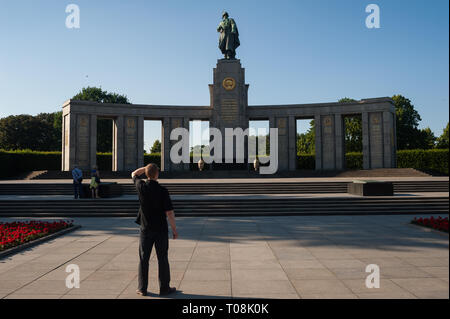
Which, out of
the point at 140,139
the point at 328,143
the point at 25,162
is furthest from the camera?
the point at 25,162

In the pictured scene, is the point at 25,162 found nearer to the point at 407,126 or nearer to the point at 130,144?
the point at 130,144

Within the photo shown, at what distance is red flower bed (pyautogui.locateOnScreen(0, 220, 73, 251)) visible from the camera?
29.0 feet

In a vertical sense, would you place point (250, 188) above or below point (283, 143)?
below

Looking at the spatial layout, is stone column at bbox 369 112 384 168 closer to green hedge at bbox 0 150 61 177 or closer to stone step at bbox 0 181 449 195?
stone step at bbox 0 181 449 195

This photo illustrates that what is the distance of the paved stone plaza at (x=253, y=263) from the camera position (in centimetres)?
532

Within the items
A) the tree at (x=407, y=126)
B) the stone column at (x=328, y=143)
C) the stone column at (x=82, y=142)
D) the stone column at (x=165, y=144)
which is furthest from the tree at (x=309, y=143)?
the stone column at (x=82, y=142)

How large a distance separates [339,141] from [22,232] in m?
35.4

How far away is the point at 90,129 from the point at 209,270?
1394 inches

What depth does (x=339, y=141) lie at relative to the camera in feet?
127

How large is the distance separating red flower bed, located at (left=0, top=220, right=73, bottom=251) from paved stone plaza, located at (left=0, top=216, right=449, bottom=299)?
0.62m

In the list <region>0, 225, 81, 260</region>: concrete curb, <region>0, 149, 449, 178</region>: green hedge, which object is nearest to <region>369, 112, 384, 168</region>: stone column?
<region>0, 149, 449, 178</region>: green hedge

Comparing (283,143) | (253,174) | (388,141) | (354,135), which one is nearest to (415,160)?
(388,141)

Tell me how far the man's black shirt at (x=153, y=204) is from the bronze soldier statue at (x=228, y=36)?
1496 inches
